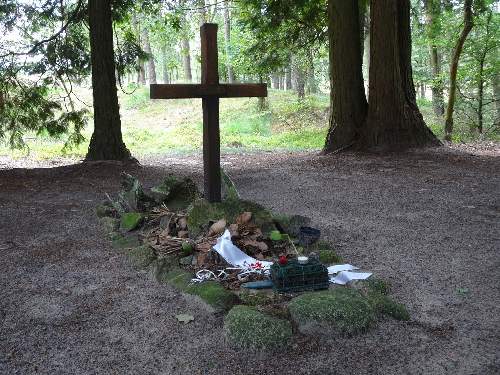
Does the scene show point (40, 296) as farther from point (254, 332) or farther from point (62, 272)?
point (254, 332)

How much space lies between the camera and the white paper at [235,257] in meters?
3.80

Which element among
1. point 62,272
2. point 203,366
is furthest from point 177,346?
point 62,272

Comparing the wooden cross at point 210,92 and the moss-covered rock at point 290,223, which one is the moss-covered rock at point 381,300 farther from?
the wooden cross at point 210,92

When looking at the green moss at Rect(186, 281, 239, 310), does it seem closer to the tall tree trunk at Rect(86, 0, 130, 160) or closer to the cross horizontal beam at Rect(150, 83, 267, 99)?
the cross horizontal beam at Rect(150, 83, 267, 99)

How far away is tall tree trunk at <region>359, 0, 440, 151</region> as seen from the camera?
9469 millimetres

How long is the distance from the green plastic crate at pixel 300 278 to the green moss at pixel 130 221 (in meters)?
2.15

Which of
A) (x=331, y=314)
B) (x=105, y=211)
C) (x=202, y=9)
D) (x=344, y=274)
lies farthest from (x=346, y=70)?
(x=202, y=9)

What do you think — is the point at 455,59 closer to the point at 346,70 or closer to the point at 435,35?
the point at 435,35

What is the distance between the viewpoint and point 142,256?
423cm

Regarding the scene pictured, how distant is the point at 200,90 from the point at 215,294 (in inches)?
79.2

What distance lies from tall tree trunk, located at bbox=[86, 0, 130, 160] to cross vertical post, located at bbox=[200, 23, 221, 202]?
562 centimetres

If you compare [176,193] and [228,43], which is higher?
[228,43]

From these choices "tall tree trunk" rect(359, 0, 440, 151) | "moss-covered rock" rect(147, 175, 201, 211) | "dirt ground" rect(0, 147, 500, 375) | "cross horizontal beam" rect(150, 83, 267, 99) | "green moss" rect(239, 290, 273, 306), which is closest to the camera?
"dirt ground" rect(0, 147, 500, 375)

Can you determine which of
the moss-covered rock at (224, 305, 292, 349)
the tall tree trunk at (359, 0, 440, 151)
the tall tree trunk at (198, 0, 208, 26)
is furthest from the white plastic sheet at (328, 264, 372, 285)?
the tall tree trunk at (198, 0, 208, 26)
